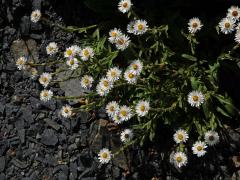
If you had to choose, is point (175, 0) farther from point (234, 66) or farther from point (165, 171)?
point (165, 171)

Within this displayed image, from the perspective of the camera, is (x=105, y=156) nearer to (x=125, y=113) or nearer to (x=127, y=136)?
(x=127, y=136)

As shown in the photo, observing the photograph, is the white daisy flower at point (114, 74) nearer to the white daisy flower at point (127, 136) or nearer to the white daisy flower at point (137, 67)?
the white daisy flower at point (137, 67)

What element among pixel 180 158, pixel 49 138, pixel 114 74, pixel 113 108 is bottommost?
pixel 180 158

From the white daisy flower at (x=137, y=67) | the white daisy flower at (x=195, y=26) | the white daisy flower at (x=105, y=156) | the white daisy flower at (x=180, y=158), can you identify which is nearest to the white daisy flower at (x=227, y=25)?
the white daisy flower at (x=195, y=26)

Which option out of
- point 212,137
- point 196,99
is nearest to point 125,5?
point 196,99

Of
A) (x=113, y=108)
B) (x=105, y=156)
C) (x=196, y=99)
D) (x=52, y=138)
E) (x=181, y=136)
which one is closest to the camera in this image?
(x=196, y=99)

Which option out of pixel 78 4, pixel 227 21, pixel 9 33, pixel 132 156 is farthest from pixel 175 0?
pixel 9 33
